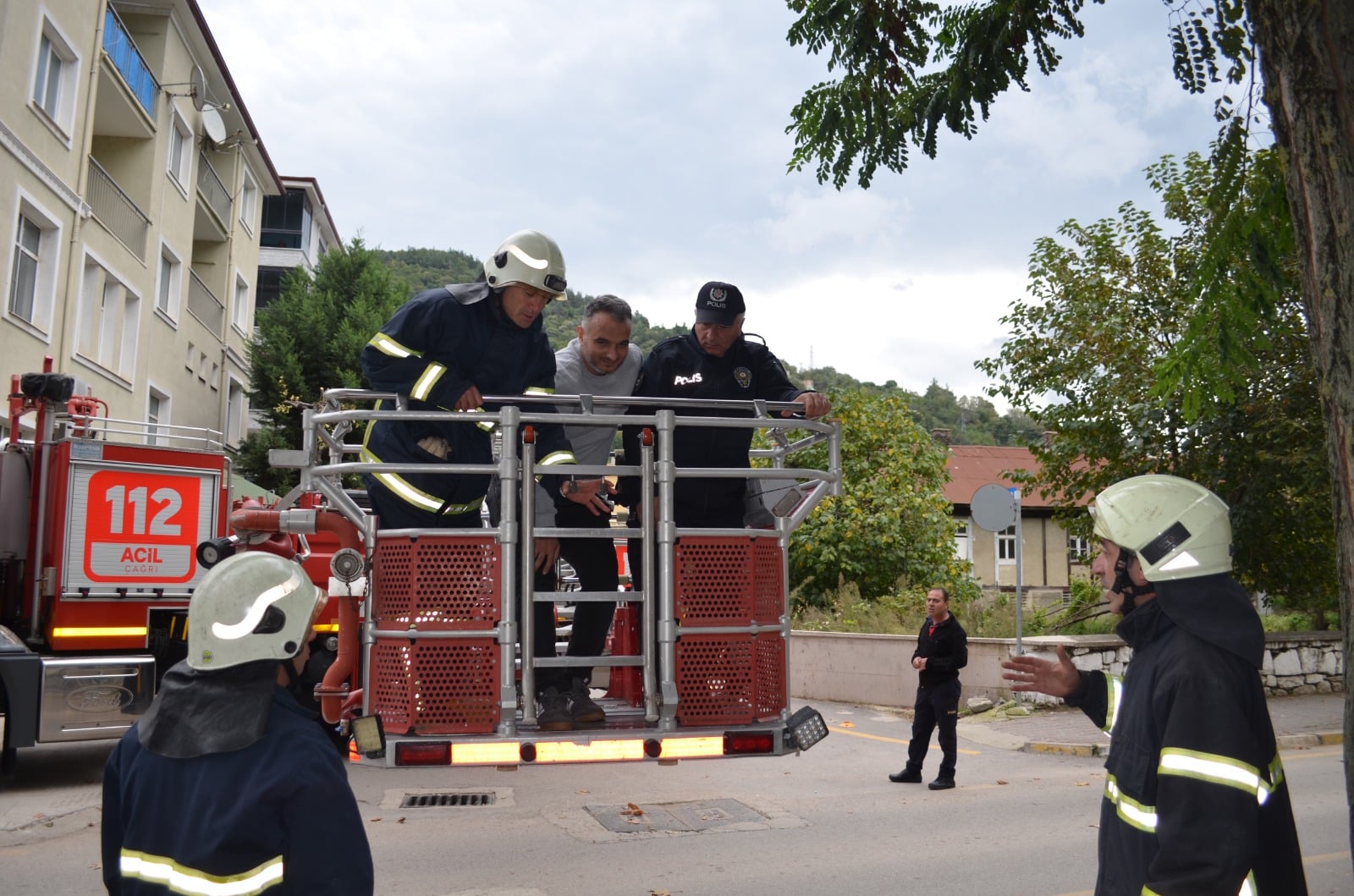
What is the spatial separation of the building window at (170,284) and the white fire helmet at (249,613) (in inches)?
959

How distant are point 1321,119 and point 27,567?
962cm

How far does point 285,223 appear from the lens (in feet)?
149

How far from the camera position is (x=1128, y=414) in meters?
15.8

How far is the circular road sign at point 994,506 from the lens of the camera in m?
13.5

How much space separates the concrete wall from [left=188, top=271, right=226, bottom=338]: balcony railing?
17586 millimetres

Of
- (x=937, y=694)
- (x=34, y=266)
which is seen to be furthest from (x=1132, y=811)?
(x=34, y=266)

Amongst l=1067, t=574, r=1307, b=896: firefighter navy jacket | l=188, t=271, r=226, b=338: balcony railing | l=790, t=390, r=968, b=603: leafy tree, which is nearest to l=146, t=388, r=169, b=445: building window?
l=188, t=271, r=226, b=338: balcony railing

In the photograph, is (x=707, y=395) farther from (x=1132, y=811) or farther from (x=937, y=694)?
(x=937, y=694)

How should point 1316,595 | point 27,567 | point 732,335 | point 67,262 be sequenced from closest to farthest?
point 732,335, point 27,567, point 1316,595, point 67,262

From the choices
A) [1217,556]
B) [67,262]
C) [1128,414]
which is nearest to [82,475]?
[1217,556]

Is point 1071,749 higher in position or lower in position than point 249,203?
lower

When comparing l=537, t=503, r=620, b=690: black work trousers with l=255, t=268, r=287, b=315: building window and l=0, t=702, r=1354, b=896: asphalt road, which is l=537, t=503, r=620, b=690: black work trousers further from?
l=255, t=268, r=287, b=315: building window

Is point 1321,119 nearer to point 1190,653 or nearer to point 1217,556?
point 1217,556

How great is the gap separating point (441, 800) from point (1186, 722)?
285 inches
